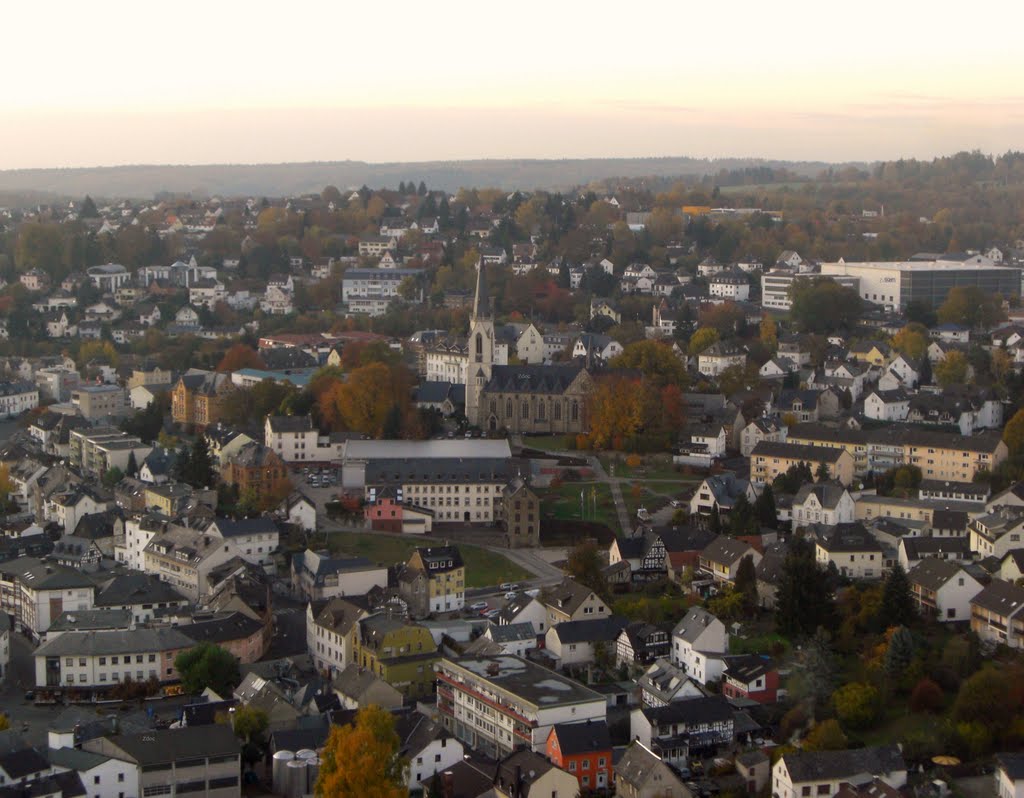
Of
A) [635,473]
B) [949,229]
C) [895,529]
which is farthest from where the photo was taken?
[949,229]

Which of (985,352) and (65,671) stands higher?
(985,352)

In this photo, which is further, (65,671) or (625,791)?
(65,671)

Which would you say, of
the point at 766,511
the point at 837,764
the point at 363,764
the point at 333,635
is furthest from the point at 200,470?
the point at 837,764

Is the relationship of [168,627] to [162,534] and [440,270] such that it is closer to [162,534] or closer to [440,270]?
[162,534]

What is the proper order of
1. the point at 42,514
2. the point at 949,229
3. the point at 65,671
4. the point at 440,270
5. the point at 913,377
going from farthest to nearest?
1. the point at 949,229
2. the point at 440,270
3. the point at 913,377
4. the point at 42,514
5. the point at 65,671

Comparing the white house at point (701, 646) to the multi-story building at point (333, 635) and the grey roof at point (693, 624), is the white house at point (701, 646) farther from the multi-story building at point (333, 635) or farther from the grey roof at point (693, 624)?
the multi-story building at point (333, 635)

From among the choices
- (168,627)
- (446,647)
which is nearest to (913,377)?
(446,647)
